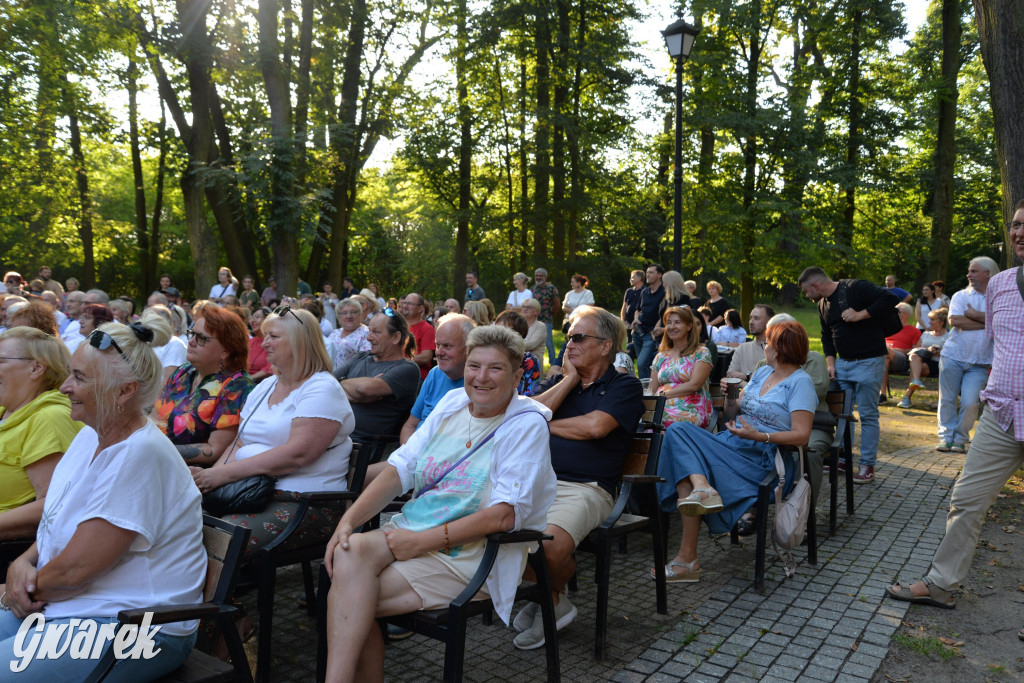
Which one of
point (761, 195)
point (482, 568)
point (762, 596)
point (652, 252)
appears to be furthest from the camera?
point (652, 252)

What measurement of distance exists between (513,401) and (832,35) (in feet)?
74.2

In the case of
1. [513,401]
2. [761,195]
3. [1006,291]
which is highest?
[761,195]

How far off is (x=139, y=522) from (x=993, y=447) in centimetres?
414

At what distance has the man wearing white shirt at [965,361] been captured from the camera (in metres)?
8.20

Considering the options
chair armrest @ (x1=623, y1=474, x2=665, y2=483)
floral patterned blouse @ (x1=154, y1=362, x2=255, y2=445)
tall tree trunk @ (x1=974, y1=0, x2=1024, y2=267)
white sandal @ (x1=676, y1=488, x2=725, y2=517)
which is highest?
tall tree trunk @ (x1=974, y1=0, x2=1024, y2=267)

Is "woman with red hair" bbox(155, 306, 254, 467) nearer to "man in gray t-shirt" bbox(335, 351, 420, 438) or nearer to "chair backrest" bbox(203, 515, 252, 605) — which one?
"man in gray t-shirt" bbox(335, 351, 420, 438)

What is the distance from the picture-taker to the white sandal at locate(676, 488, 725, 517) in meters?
4.51

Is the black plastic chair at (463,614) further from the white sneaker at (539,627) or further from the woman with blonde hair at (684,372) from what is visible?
the woman with blonde hair at (684,372)

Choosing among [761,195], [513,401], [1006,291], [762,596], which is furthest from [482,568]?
[761,195]

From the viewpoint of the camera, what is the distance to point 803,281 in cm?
746

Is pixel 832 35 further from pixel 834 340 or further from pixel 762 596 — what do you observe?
Answer: pixel 762 596

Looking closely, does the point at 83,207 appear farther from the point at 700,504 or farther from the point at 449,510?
the point at 449,510

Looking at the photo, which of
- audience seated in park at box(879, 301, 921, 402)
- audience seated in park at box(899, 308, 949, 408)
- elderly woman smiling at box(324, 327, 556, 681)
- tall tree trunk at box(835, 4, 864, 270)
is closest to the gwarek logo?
elderly woman smiling at box(324, 327, 556, 681)

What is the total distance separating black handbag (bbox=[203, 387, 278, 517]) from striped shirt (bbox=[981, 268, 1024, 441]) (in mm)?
3774
